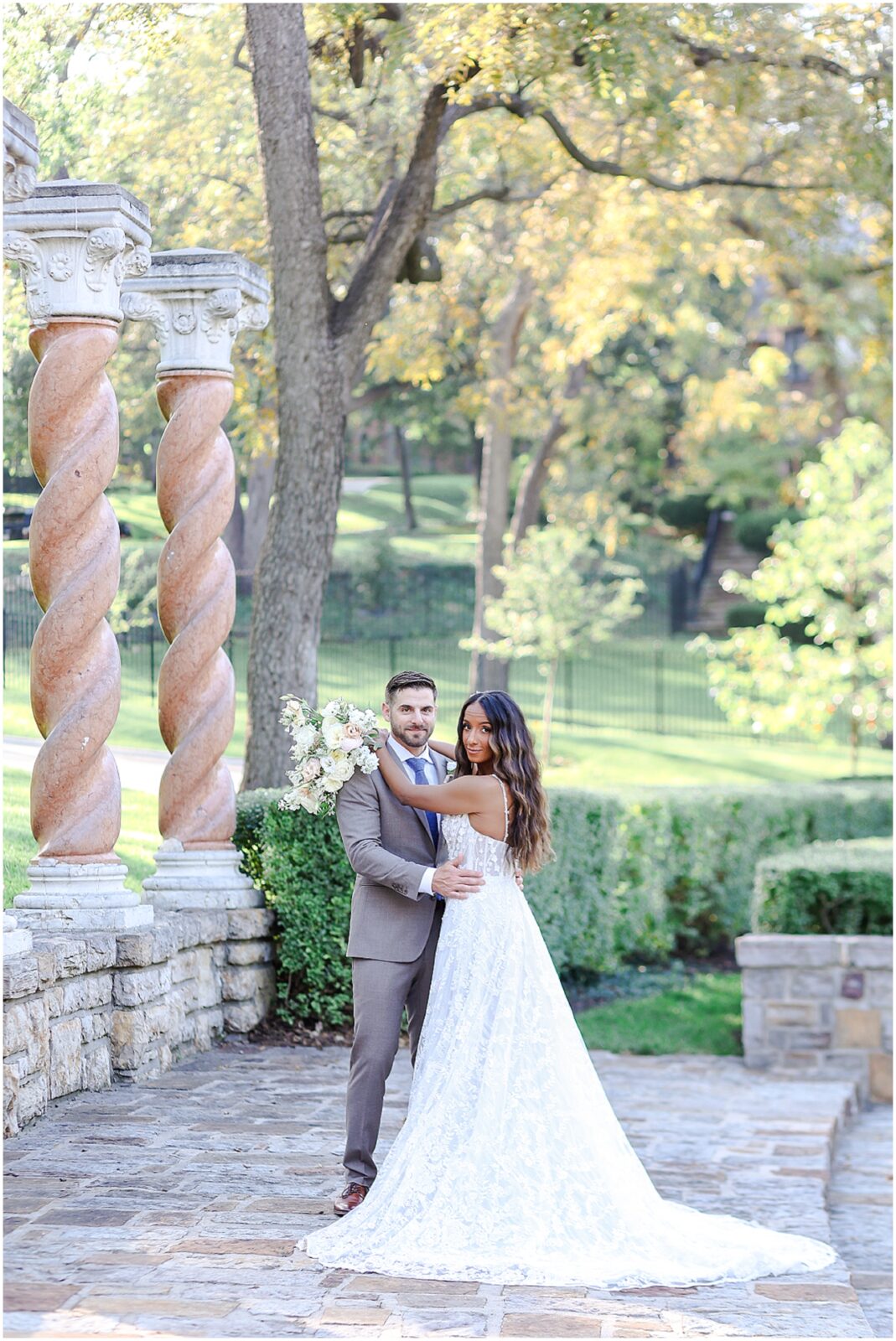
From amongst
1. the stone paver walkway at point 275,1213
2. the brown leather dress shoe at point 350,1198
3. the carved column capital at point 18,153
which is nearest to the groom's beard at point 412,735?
the brown leather dress shoe at point 350,1198

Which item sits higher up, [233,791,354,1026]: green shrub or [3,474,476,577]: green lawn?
[3,474,476,577]: green lawn

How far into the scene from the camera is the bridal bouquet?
529cm

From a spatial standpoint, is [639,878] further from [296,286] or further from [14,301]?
[14,301]

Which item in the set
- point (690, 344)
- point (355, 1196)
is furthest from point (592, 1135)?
point (690, 344)

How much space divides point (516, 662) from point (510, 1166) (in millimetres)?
23778

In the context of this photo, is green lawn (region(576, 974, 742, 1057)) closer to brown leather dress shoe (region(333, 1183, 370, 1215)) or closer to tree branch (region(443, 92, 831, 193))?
brown leather dress shoe (region(333, 1183, 370, 1215))

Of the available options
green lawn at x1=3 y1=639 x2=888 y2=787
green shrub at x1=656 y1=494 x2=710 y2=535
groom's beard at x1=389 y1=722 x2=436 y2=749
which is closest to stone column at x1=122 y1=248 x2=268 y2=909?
groom's beard at x1=389 y1=722 x2=436 y2=749

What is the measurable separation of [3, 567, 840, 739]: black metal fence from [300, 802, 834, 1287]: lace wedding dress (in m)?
6.92

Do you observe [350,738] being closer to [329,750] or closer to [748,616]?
[329,750]

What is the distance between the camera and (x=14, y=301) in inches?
312

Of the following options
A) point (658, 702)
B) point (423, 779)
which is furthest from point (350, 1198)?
point (658, 702)

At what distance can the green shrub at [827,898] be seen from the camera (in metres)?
10.3

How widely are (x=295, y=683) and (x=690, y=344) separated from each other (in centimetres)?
1883

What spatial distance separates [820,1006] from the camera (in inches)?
379
